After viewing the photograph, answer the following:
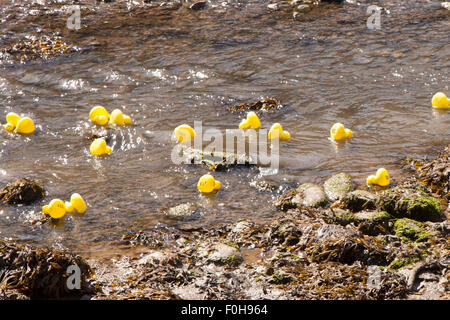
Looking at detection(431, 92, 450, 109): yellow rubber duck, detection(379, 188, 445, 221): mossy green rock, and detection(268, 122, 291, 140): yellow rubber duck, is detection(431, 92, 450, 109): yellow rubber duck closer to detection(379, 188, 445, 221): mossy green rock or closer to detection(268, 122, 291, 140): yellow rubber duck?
detection(268, 122, 291, 140): yellow rubber duck

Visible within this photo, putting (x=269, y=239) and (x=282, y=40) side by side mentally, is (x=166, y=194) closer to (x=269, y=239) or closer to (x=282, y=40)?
(x=269, y=239)

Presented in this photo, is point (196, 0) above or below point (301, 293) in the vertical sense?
above

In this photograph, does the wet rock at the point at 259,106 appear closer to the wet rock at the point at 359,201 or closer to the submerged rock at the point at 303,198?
the submerged rock at the point at 303,198

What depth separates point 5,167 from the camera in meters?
8.76

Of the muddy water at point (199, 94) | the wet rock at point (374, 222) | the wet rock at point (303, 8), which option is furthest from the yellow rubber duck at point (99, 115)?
the wet rock at point (303, 8)

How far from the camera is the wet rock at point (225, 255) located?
20.2ft

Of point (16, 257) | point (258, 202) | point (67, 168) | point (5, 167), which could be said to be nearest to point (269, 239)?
point (258, 202)

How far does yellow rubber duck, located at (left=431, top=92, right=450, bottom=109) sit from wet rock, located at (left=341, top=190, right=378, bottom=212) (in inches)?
161

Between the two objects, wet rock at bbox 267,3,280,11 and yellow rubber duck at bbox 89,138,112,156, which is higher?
wet rock at bbox 267,3,280,11

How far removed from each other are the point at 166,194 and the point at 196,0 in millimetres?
10291

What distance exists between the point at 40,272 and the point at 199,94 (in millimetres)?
6604

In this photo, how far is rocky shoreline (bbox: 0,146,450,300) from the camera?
5.48 metres

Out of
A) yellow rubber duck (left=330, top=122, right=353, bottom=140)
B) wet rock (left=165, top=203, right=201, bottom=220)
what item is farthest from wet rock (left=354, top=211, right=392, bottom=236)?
yellow rubber duck (left=330, top=122, right=353, bottom=140)

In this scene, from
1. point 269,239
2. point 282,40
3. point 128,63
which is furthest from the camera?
point 282,40
